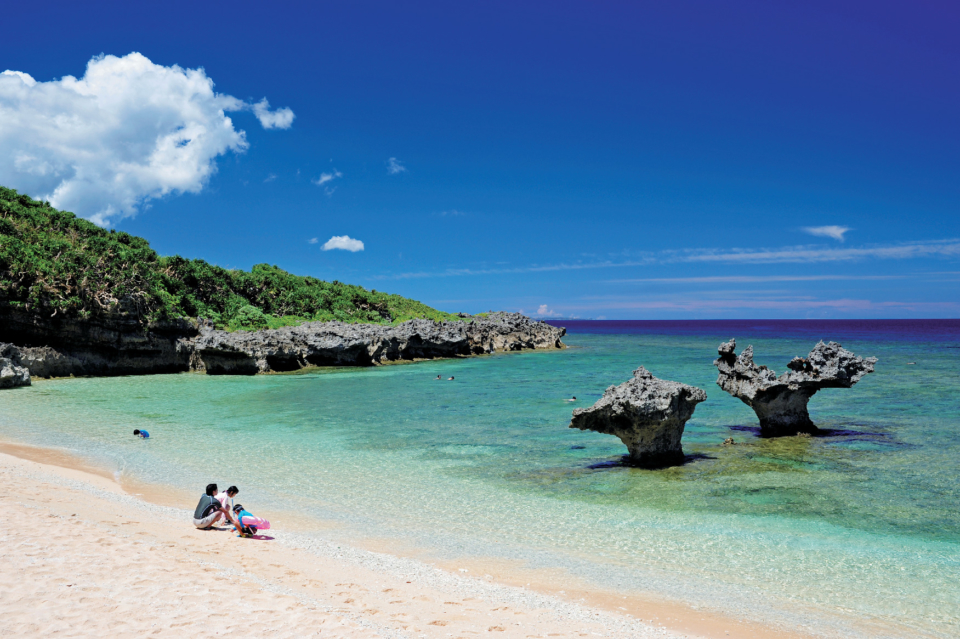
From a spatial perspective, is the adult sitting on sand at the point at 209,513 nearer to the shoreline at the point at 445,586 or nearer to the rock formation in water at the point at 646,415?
the shoreline at the point at 445,586

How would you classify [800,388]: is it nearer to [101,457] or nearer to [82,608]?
[82,608]

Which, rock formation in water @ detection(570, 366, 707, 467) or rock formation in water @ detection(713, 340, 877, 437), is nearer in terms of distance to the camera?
rock formation in water @ detection(570, 366, 707, 467)

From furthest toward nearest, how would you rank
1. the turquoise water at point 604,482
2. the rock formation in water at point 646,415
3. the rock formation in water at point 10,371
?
the rock formation in water at point 10,371, the rock formation in water at point 646,415, the turquoise water at point 604,482

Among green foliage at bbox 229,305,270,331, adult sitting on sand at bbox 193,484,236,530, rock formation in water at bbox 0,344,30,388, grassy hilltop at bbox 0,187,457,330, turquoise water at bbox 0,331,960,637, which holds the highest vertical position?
grassy hilltop at bbox 0,187,457,330

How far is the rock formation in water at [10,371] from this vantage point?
27.9m

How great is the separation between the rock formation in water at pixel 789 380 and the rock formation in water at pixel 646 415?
11.7 feet

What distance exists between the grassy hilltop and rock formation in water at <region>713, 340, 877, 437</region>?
1357 inches

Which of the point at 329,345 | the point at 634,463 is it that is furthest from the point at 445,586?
the point at 329,345

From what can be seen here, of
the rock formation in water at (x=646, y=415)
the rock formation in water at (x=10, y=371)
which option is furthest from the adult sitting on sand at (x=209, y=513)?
the rock formation in water at (x=10, y=371)

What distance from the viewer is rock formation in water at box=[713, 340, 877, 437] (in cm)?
1778

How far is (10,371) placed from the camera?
92.3 ft

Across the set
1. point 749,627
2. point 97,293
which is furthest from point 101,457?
point 97,293

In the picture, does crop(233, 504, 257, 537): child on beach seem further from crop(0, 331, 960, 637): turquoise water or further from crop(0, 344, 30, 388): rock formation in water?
crop(0, 344, 30, 388): rock formation in water

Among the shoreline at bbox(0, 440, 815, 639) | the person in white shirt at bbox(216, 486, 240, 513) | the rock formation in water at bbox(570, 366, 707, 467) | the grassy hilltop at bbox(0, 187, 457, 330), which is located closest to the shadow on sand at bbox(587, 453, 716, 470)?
the rock formation in water at bbox(570, 366, 707, 467)
